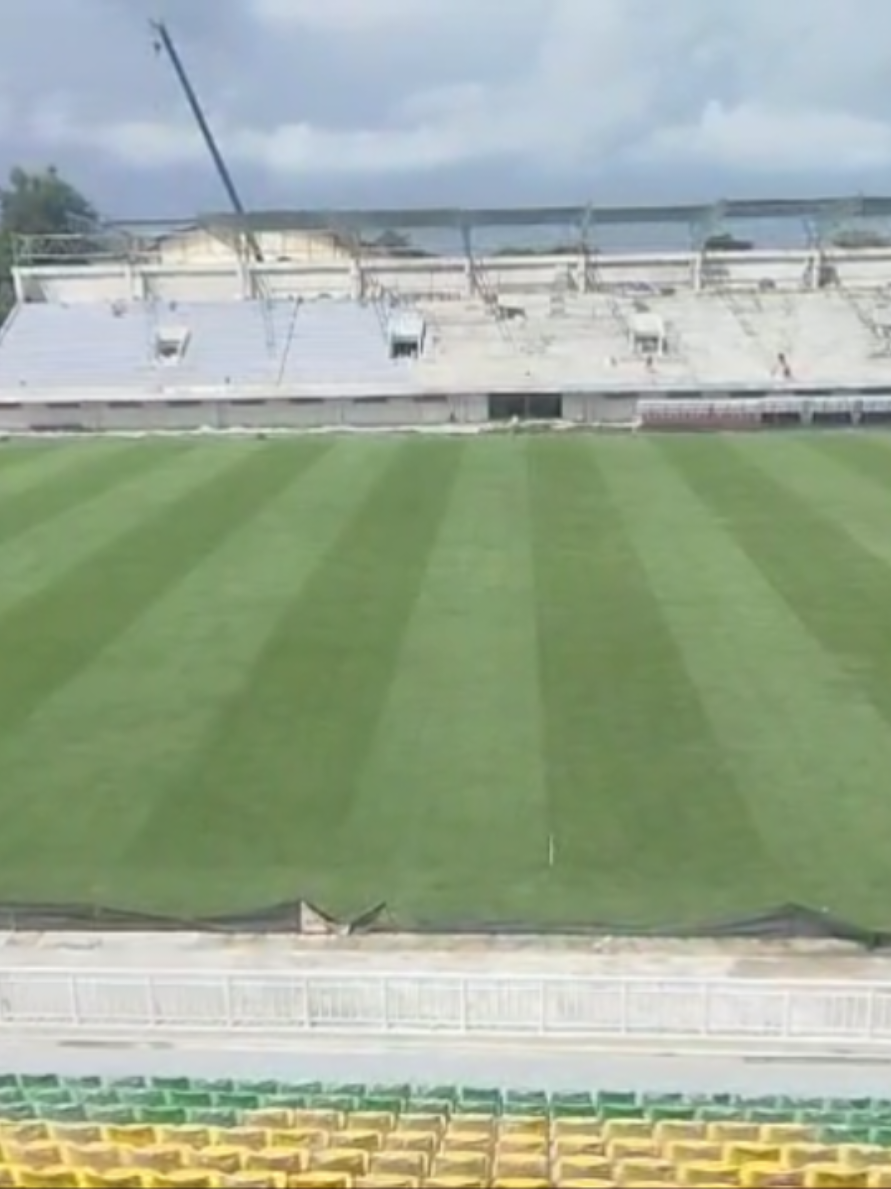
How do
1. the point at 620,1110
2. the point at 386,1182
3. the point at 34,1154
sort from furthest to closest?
1. the point at 620,1110
2. the point at 34,1154
3. the point at 386,1182

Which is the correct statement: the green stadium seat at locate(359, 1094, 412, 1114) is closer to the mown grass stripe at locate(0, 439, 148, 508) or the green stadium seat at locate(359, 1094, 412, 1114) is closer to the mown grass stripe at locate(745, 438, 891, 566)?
the mown grass stripe at locate(745, 438, 891, 566)

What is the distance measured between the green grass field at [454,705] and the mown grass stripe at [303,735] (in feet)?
0.16

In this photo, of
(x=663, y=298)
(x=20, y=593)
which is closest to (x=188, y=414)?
(x=663, y=298)

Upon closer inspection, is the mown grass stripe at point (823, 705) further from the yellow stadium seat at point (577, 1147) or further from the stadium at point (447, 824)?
the yellow stadium seat at point (577, 1147)

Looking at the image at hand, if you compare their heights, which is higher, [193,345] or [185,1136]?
[193,345]

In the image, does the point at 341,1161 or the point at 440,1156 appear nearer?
the point at 341,1161

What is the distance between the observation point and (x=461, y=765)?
13.6m

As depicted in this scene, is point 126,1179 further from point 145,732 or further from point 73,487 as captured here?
point 73,487

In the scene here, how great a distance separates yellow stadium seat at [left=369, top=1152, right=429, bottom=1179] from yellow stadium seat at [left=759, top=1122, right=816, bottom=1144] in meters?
1.83

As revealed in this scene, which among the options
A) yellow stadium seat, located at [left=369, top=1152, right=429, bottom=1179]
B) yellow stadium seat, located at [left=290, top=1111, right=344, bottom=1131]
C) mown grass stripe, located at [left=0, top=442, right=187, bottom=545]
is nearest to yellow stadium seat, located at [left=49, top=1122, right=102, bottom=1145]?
yellow stadium seat, located at [left=290, top=1111, right=344, bottom=1131]

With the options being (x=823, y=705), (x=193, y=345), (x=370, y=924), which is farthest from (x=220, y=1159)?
(x=193, y=345)

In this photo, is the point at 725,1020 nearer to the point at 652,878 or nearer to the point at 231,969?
the point at 652,878

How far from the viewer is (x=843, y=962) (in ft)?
32.7

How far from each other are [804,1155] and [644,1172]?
2.99 ft
